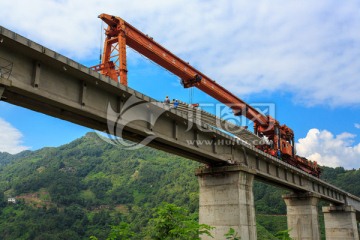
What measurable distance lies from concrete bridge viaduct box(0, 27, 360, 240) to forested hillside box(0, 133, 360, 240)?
45.0m

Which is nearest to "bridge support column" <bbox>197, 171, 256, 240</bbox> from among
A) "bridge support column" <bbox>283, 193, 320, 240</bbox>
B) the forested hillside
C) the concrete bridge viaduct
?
the concrete bridge viaduct

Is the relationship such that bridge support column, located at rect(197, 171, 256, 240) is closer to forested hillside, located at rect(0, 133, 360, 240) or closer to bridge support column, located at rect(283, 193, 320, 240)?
bridge support column, located at rect(283, 193, 320, 240)

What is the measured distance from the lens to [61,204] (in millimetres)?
122375

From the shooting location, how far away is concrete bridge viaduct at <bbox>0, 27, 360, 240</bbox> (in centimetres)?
1207

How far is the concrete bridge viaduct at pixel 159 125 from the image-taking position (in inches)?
475

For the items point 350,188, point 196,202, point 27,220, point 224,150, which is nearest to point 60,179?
point 27,220

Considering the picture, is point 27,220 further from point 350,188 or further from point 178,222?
point 178,222

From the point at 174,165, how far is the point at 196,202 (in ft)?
189

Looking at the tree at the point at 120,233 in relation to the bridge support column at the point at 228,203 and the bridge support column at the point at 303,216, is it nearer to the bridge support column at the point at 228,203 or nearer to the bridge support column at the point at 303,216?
the bridge support column at the point at 228,203

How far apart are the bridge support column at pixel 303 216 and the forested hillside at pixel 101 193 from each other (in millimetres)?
34144

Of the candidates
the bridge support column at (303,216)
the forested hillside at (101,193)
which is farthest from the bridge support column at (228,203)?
the forested hillside at (101,193)

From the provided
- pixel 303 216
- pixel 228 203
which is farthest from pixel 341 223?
pixel 228 203

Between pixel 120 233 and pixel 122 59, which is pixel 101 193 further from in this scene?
pixel 120 233

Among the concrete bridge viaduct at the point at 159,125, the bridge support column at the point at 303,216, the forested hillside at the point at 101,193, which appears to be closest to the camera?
the concrete bridge viaduct at the point at 159,125
